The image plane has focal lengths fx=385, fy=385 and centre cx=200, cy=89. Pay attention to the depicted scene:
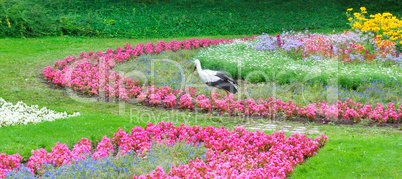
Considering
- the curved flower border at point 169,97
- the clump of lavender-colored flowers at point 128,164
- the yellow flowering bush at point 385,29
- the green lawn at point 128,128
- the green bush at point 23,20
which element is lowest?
the clump of lavender-colored flowers at point 128,164

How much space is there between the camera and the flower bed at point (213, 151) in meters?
4.87

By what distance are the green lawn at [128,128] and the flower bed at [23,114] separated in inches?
14.3

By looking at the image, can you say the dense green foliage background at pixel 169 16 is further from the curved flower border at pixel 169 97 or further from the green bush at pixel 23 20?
the curved flower border at pixel 169 97

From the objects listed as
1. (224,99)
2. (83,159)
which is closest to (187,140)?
(83,159)

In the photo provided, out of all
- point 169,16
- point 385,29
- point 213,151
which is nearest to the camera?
point 213,151

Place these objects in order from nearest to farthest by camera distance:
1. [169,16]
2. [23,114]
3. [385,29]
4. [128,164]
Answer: [128,164]
[23,114]
[385,29]
[169,16]

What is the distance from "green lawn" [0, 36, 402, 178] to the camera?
16.3 ft

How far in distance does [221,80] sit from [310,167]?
275 cm

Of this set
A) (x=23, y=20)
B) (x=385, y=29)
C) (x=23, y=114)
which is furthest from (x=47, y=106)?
(x=23, y=20)

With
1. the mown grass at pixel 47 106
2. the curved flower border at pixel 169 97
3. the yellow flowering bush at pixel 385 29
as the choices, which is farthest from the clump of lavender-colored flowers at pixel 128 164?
the yellow flowering bush at pixel 385 29

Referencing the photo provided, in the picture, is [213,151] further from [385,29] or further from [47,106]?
[385,29]

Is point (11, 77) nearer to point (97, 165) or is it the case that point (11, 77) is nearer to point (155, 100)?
point (155, 100)

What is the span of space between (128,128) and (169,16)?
50.5ft

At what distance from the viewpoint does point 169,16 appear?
2128cm
